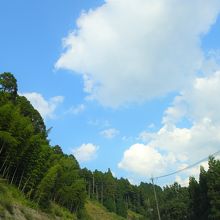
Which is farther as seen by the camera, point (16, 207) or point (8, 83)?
point (8, 83)

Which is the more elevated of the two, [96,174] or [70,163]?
[96,174]

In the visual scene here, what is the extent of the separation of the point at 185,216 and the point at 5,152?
76334 mm

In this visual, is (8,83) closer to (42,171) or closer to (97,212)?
(42,171)

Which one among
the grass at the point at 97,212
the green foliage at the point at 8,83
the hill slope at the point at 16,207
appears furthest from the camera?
the grass at the point at 97,212

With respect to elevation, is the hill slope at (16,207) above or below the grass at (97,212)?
below

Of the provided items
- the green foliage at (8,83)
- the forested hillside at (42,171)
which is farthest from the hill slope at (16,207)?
the green foliage at (8,83)

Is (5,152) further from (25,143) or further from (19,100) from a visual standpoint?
(19,100)

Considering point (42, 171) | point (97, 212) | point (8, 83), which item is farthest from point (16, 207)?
point (97, 212)

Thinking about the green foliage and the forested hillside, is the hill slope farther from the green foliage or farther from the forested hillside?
the green foliage

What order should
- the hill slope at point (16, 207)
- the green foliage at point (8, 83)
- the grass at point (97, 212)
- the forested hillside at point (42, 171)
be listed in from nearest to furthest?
the hill slope at point (16, 207)
the forested hillside at point (42, 171)
the green foliage at point (8, 83)
the grass at point (97, 212)

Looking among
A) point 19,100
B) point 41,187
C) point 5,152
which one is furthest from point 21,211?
point 19,100

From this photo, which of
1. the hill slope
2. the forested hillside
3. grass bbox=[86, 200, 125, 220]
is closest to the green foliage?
the forested hillside

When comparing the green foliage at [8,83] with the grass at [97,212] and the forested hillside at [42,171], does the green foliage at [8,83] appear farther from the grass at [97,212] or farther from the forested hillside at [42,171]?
the grass at [97,212]

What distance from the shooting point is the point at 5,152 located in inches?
1887
